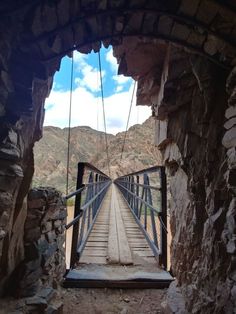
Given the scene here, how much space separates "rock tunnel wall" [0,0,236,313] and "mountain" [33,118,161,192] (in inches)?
964

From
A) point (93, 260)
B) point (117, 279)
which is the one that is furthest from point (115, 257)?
point (117, 279)

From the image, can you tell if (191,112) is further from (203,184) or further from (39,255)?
(39,255)

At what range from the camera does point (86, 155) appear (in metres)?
43.4

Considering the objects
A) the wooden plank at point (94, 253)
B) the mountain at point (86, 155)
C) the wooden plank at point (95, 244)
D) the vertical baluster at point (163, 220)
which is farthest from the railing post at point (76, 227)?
the mountain at point (86, 155)

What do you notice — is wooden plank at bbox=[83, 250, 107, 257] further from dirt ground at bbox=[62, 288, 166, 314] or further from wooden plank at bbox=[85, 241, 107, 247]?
dirt ground at bbox=[62, 288, 166, 314]

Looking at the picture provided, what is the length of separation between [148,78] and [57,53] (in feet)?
4.41

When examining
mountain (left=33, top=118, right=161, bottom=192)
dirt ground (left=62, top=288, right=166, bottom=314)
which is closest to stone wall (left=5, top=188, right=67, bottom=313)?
dirt ground (left=62, top=288, right=166, bottom=314)

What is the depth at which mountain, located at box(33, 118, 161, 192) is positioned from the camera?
30.5 meters

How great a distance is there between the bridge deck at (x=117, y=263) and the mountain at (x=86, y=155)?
22731 millimetres

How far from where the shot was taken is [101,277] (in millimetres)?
2297

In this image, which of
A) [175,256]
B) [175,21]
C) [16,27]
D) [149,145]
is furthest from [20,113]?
[149,145]

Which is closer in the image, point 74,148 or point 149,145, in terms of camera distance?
point 149,145

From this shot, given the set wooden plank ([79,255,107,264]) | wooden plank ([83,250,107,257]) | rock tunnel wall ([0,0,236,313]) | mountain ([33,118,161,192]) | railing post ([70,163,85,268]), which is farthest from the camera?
mountain ([33,118,161,192])

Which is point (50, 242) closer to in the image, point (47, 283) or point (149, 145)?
point (47, 283)
